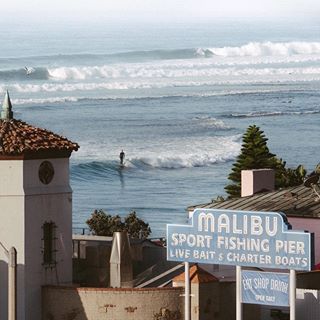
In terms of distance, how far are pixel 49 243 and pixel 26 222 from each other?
1.17m

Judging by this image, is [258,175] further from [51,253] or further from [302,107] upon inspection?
[302,107]

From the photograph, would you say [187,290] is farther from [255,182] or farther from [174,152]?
[174,152]

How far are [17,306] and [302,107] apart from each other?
491ft

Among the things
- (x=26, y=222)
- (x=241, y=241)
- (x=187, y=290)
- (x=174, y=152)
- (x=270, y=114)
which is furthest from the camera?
(x=270, y=114)

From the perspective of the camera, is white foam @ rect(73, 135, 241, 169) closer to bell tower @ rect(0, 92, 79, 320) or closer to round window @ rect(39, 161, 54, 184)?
bell tower @ rect(0, 92, 79, 320)

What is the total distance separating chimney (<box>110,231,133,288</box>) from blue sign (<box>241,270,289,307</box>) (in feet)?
18.1

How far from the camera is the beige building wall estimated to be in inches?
1925

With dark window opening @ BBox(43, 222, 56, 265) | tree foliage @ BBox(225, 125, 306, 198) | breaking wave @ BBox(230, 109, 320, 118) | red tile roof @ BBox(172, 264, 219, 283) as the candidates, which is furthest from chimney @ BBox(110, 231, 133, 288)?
breaking wave @ BBox(230, 109, 320, 118)

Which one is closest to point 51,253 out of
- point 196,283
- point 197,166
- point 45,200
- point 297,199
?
point 45,200

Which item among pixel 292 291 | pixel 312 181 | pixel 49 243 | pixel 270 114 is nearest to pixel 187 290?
pixel 292 291

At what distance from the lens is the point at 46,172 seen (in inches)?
2014

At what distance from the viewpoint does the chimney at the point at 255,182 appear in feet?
204

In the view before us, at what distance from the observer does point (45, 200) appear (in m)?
51.0

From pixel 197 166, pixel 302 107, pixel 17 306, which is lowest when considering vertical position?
pixel 17 306
